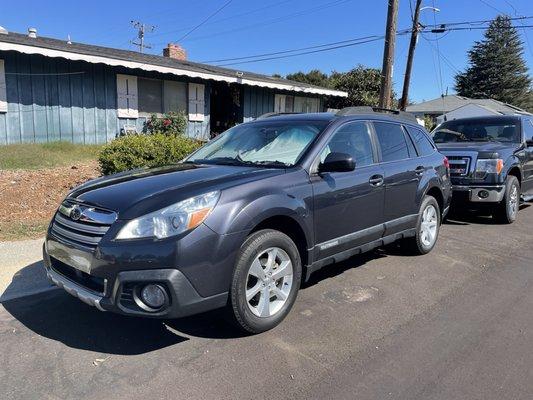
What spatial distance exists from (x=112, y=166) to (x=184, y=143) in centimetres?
148

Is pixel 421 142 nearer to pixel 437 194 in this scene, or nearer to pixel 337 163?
pixel 437 194

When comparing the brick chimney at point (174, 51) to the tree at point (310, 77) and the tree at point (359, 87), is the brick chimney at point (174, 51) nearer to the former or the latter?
the tree at point (359, 87)

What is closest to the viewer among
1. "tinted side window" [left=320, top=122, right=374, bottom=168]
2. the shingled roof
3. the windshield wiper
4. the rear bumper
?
the rear bumper

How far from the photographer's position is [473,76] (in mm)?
63000

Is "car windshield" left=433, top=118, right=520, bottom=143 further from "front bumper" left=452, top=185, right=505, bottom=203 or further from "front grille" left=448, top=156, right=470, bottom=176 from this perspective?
"front bumper" left=452, top=185, right=505, bottom=203

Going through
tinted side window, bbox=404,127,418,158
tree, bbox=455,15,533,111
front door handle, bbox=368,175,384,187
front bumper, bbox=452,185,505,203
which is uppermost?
tree, bbox=455,15,533,111

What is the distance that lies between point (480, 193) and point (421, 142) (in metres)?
2.38

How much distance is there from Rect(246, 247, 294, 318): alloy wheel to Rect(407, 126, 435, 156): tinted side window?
2907mm

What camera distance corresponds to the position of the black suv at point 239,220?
3207 mm

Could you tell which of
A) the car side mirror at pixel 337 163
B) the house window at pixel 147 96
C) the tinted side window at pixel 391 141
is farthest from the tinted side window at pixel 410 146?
the house window at pixel 147 96

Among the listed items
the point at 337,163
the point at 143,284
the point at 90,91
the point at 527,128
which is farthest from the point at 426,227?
the point at 90,91

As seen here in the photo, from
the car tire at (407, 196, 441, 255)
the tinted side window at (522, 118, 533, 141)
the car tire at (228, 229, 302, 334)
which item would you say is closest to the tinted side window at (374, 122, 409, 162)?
the car tire at (407, 196, 441, 255)

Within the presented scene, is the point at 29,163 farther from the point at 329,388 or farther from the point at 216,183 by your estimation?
the point at 329,388

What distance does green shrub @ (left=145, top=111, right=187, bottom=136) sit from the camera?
15.2 metres
